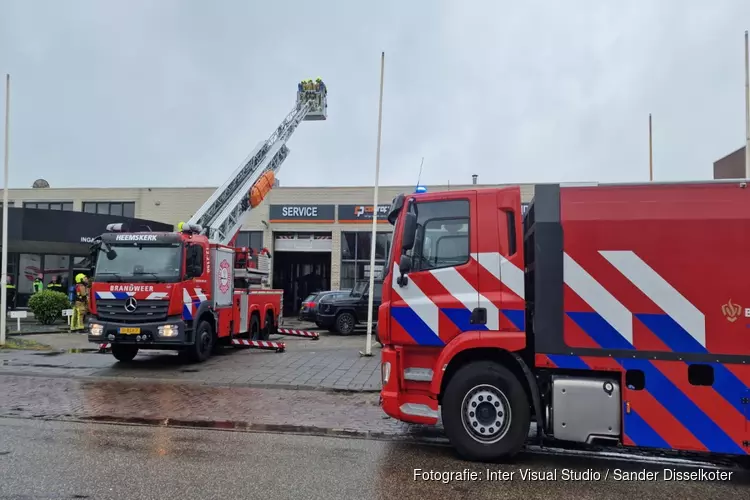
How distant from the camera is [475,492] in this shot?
177 inches

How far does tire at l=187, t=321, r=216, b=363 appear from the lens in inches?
434

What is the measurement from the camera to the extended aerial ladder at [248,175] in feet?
49.5

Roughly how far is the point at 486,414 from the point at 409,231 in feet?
6.49

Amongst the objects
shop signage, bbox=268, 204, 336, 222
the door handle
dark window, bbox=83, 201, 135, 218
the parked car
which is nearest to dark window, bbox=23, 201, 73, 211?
dark window, bbox=83, 201, 135, 218

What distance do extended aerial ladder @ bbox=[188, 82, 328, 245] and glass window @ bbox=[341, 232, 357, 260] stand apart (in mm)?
8241

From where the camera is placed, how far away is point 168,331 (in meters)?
10.2

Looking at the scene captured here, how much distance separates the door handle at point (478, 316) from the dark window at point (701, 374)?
187cm

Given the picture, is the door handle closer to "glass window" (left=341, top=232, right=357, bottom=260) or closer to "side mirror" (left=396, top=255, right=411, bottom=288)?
"side mirror" (left=396, top=255, right=411, bottom=288)

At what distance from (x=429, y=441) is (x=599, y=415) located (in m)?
1.95

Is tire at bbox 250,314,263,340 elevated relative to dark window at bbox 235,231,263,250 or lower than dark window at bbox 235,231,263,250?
lower

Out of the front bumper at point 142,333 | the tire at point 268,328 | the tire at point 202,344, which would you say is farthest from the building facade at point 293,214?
the front bumper at point 142,333

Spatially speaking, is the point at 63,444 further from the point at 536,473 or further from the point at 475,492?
the point at 536,473

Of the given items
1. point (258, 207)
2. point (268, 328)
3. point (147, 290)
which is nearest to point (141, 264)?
point (147, 290)

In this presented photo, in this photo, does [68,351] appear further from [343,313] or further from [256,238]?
[256,238]
